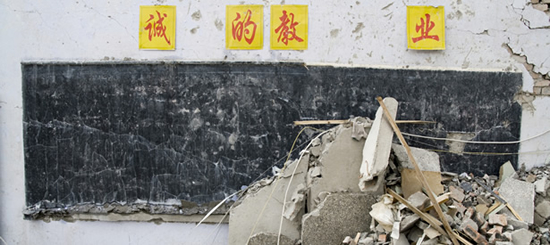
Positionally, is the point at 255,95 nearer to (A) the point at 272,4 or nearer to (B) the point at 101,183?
(A) the point at 272,4

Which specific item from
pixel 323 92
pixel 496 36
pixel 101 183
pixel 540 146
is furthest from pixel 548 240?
pixel 101 183

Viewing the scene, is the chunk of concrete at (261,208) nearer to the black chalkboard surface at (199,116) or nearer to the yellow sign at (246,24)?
the black chalkboard surface at (199,116)

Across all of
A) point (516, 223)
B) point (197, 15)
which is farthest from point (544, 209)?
point (197, 15)

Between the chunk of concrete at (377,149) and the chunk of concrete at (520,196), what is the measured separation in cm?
105

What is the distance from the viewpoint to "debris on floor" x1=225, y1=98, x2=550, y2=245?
2570 millimetres

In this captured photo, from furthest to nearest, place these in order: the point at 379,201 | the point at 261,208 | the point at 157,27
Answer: the point at 157,27
the point at 261,208
the point at 379,201

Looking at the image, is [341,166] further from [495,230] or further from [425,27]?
[425,27]

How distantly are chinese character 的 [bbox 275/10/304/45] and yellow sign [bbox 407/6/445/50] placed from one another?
904mm

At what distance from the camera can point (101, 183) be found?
3.53 meters

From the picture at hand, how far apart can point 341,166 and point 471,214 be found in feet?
2.95

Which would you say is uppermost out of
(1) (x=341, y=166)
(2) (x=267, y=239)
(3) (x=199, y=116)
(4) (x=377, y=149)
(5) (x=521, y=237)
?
(3) (x=199, y=116)

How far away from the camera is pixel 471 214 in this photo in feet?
8.73

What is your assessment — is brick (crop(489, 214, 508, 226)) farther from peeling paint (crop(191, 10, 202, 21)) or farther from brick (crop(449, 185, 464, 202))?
peeling paint (crop(191, 10, 202, 21))

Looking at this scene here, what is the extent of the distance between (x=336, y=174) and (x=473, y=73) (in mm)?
1506
